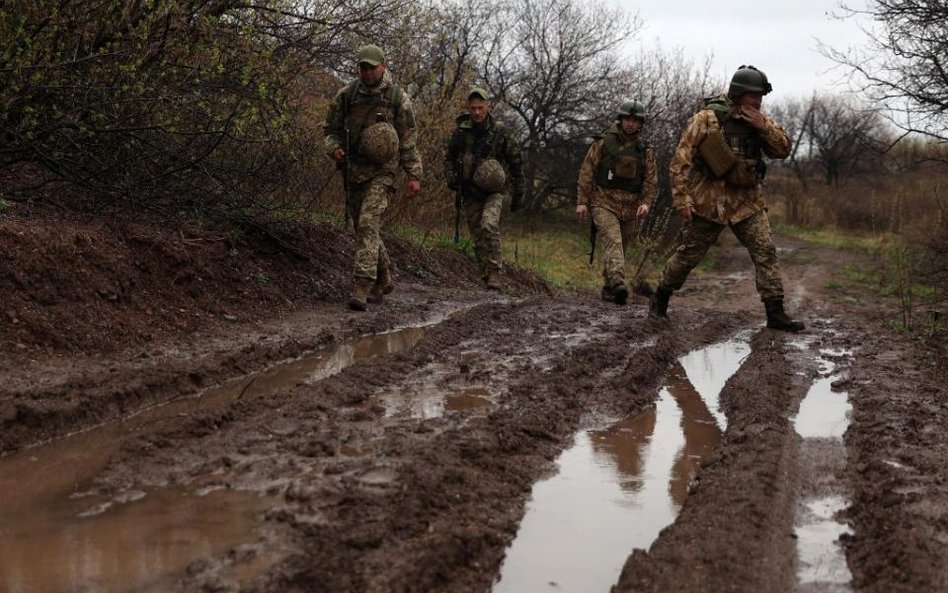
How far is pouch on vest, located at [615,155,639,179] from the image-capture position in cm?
1038

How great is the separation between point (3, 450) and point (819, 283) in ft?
50.3

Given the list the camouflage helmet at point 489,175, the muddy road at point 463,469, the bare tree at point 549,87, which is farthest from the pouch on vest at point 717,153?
the bare tree at point 549,87

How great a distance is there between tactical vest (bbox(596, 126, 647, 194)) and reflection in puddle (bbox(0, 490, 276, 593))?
7520 millimetres

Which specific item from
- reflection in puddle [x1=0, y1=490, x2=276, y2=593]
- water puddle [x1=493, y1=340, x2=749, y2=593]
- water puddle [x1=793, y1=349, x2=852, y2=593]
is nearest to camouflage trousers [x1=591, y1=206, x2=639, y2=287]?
water puddle [x1=793, y1=349, x2=852, y2=593]

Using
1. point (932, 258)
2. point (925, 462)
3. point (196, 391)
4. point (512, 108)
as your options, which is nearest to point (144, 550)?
point (196, 391)

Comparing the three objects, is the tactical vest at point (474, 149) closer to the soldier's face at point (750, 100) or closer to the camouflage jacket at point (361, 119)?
the camouflage jacket at point (361, 119)

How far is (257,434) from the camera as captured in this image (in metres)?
4.40

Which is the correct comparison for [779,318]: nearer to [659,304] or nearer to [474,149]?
[659,304]

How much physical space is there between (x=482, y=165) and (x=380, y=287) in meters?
2.28

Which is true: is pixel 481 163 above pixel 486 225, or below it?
above

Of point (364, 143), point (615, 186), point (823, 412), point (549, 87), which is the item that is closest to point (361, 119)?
point (364, 143)

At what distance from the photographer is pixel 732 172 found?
26.7 feet

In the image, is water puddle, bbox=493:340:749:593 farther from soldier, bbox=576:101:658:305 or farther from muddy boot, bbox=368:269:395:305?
soldier, bbox=576:101:658:305

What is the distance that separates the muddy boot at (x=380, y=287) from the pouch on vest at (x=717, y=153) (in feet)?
10.2
